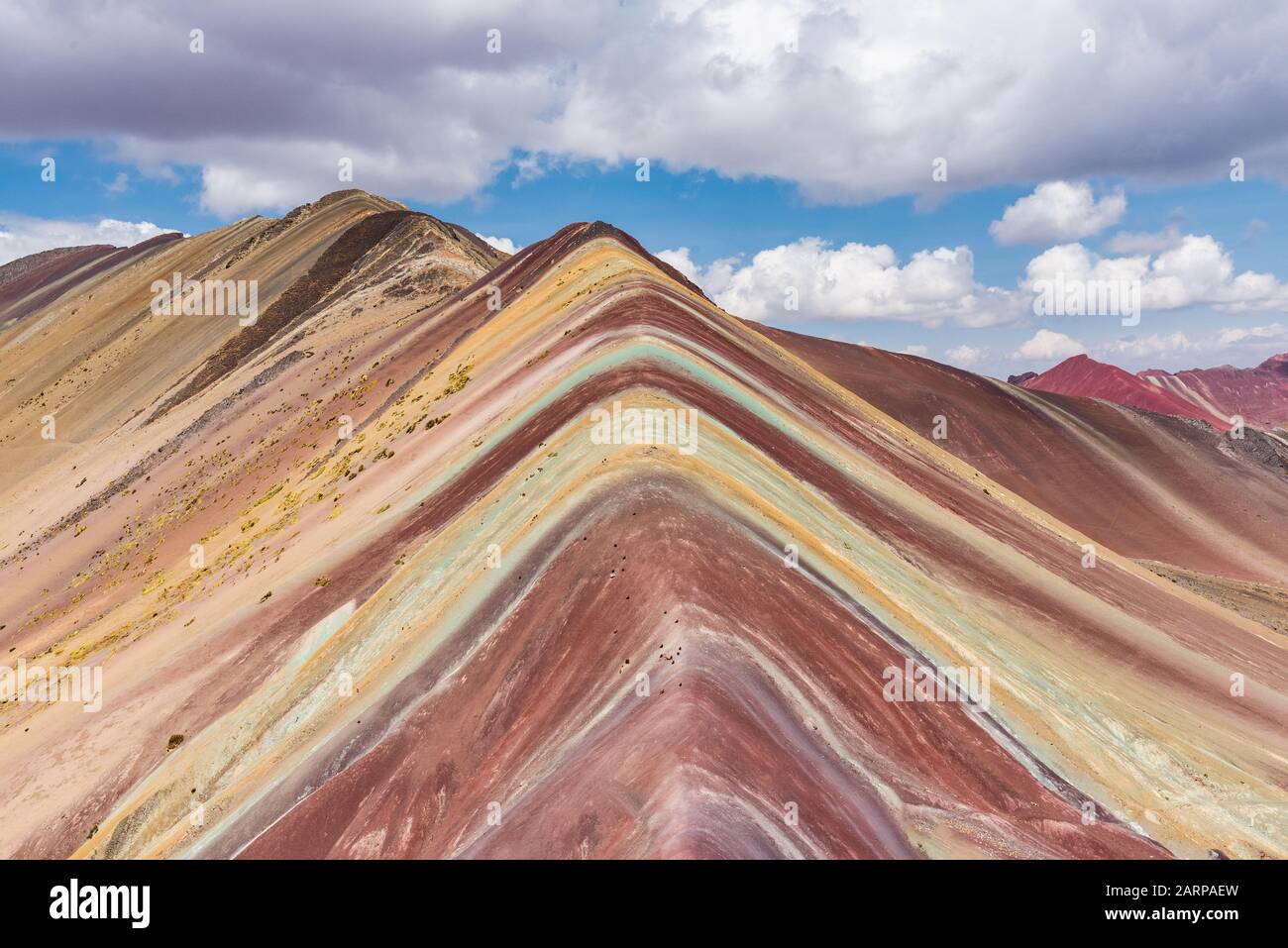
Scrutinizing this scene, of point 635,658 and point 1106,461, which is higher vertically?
point 1106,461

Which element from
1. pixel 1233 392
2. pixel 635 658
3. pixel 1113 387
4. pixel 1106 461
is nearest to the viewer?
pixel 635 658

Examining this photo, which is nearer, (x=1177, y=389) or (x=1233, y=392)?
(x=1177, y=389)

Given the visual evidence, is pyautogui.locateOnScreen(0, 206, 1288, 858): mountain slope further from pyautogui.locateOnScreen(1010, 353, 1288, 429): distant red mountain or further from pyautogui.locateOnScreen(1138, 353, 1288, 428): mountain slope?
pyautogui.locateOnScreen(1138, 353, 1288, 428): mountain slope

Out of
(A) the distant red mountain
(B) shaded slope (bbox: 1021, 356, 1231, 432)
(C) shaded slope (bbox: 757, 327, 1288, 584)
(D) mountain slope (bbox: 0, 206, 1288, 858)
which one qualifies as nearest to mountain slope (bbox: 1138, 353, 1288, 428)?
(A) the distant red mountain

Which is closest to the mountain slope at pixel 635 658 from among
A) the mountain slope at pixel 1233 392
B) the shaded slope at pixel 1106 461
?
the shaded slope at pixel 1106 461

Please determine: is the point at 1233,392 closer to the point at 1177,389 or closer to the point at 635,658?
the point at 1177,389

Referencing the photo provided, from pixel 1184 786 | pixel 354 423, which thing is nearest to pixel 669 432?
pixel 1184 786

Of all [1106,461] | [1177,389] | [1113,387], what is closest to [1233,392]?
[1177,389]
